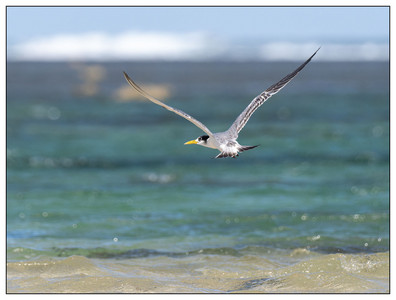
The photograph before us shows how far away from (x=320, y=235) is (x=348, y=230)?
0.79 meters

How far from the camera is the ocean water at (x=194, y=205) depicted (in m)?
11.6

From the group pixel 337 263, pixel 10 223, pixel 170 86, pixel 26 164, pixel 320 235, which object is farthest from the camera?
pixel 170 86

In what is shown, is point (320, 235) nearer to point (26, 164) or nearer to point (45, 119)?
point (26, 164)

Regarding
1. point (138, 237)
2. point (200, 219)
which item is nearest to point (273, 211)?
point (200, 219)

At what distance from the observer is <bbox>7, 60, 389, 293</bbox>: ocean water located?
11.6m

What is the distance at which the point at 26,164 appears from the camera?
22.5 m

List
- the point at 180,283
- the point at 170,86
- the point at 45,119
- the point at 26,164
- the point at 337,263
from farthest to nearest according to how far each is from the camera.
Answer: the point at 170,86
the point at 45,119
the point at 26,164
the point at 337,263
the point at 180,283

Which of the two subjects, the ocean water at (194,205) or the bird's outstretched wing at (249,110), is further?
the ocean water at (194,205)

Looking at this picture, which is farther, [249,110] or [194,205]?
[194,205]

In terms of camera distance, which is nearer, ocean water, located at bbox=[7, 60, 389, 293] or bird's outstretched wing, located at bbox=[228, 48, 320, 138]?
bird's outstretched wing, located at bbox=[228, 48, 320, 138]

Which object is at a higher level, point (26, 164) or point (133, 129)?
point (133, 129)

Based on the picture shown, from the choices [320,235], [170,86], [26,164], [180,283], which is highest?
[170,86]

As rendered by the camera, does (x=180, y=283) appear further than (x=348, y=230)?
No

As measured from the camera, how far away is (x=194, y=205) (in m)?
17.1
